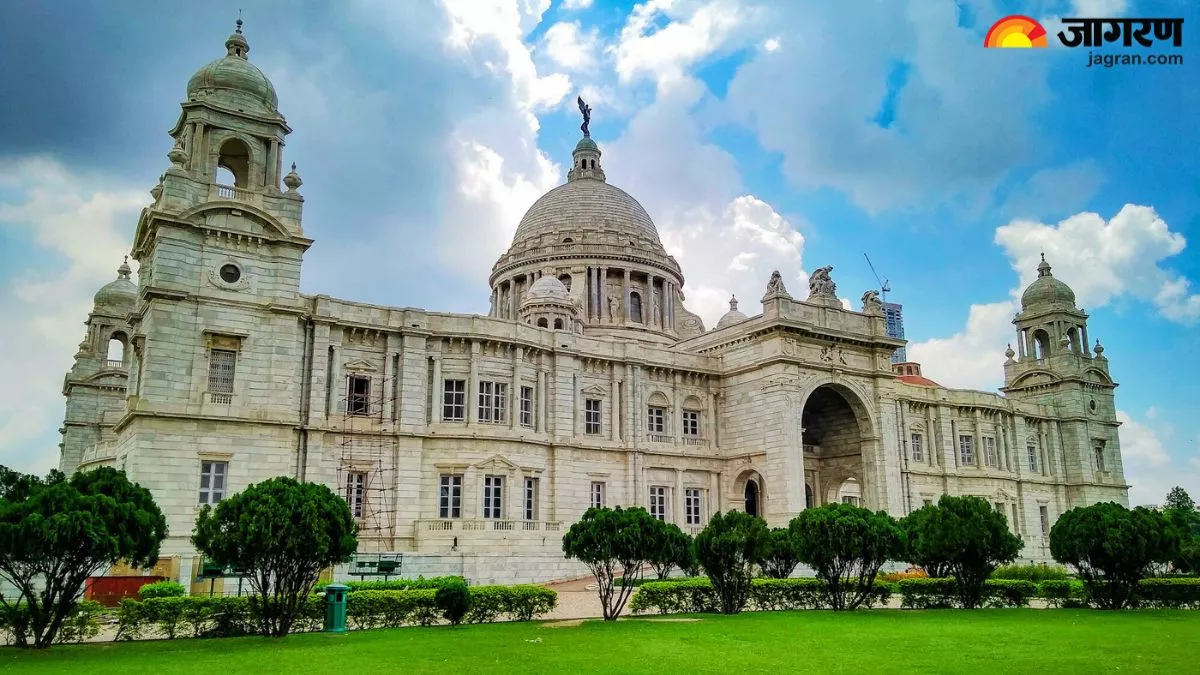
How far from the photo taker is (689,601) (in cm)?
2905

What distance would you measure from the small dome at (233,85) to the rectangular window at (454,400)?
14.5 metres

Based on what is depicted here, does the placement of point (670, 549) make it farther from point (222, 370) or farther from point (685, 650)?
point (222, 370)

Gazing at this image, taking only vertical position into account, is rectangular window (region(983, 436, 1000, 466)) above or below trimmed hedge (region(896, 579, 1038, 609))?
above

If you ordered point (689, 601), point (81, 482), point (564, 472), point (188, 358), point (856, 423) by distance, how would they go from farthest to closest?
point (856, 423)
point (564, 472)
point (188, 358)
point (689, 601)
point (81, 482)

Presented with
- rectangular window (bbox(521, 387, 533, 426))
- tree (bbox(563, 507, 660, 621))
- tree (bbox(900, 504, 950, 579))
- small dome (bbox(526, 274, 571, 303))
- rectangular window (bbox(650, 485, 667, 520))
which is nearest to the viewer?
tree (bbox(563, 507, 660, 621))

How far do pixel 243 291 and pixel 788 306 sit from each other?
27.4 meters

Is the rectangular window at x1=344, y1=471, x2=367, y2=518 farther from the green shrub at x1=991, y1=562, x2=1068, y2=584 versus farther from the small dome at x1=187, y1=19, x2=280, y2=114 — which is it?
the green shrub at x1=991, y1=562, x2=1068, y2=584

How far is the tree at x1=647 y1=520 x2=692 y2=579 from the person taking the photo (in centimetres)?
2666

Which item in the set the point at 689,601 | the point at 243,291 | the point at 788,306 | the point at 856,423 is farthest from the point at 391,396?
the point at 856,423

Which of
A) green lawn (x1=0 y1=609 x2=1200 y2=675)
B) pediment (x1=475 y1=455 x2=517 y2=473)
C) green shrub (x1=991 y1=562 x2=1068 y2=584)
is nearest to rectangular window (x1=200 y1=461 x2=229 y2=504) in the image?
pediment (x1=475 y1=455 x2=517 y2=473)

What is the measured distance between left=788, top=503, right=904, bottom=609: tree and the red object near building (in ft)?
69.8

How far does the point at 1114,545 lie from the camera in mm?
29812

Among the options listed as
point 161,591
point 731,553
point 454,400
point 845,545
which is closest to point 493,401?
point 454,400

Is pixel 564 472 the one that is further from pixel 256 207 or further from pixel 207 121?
pixel 207 121
